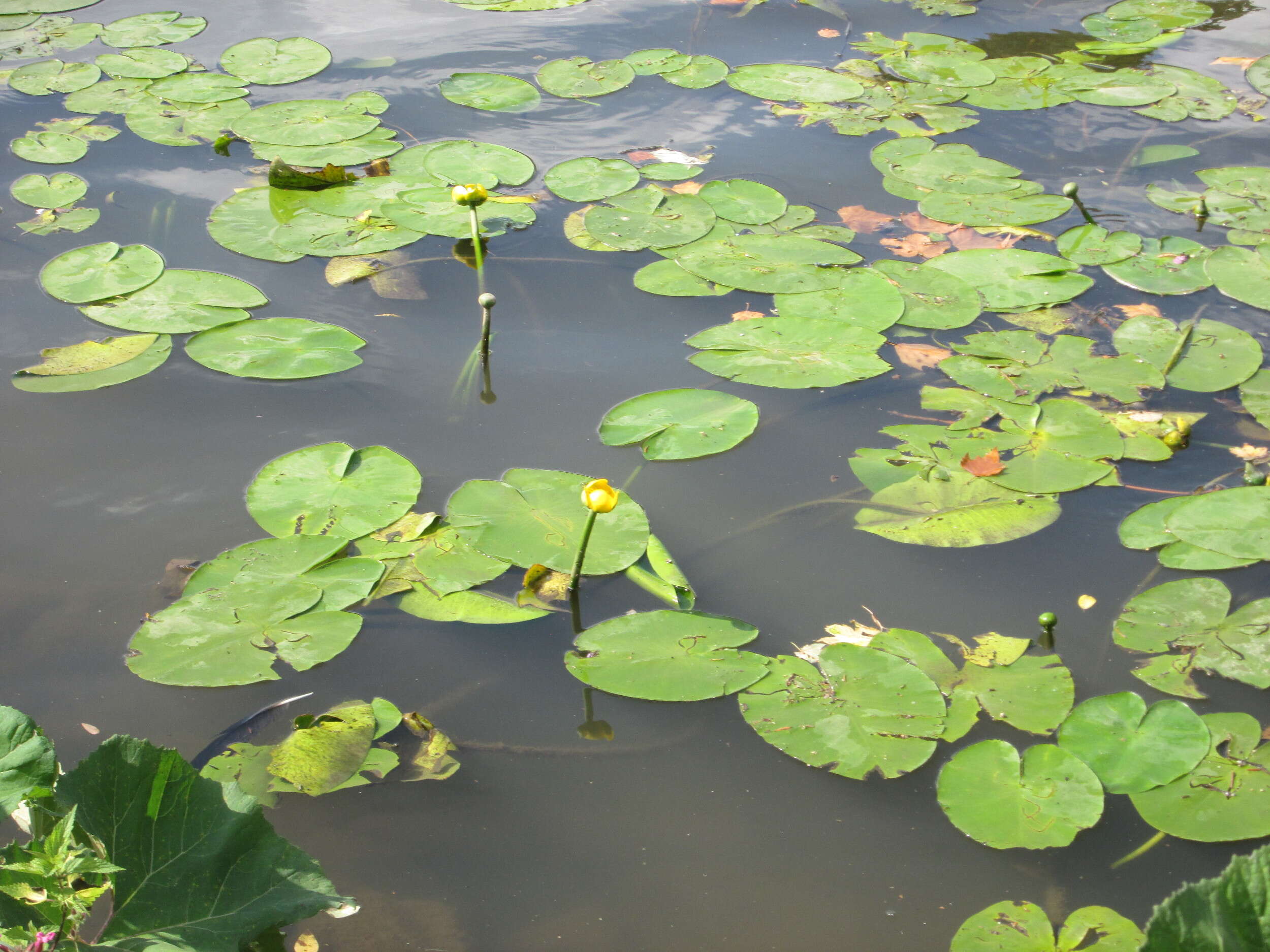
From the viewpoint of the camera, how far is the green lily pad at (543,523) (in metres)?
1.88

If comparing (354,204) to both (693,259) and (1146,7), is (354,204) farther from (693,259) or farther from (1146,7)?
(1146,7)

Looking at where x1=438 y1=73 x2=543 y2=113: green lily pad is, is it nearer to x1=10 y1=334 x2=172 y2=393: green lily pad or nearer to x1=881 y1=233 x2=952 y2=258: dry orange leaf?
x1=881 y1=233 x2=952 y2=258: dry orange leaf

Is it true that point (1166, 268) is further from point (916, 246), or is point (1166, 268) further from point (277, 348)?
point (277, 348)

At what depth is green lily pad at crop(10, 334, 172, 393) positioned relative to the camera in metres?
2.30

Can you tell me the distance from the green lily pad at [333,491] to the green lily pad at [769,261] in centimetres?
112

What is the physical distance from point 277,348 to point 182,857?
149 centimetres

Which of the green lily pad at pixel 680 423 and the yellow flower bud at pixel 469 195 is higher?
the yellow flower bud at pixel 469 195

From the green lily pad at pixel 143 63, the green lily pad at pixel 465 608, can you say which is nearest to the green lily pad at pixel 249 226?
the green lily pad at pixel 143 63

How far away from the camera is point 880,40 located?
422cm

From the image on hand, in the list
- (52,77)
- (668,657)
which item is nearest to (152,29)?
(52,77)

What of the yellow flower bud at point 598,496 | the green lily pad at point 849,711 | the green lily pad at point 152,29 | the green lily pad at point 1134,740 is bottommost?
the green lily pad at point 1134,740

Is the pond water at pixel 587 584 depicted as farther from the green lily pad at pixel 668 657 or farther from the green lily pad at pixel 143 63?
the green lily pad at pixel 143 63

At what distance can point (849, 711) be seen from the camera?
5.34 feet

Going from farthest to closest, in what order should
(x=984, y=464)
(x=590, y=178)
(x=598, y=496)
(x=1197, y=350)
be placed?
(x=590, y=178), (x=1197, y=350), (x=984, y=464), (x=598, y=496)
